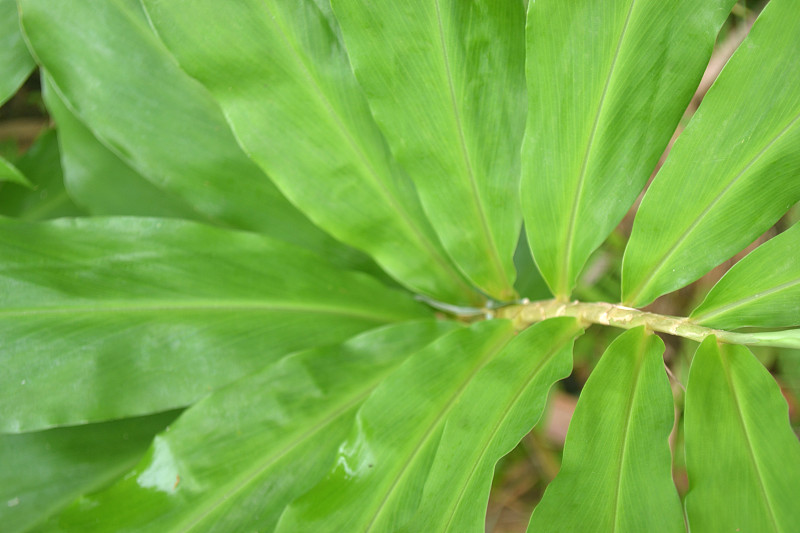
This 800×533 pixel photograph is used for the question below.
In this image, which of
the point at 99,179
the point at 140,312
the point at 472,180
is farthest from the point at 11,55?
the point at 472,180

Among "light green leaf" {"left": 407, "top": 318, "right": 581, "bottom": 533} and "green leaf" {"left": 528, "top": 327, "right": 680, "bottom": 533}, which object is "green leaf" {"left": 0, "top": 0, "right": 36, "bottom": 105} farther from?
"green leaf" {"left": 528, "top": 327, "right": 680, "bottom": 533}

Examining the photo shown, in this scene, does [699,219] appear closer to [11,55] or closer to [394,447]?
[394,447]

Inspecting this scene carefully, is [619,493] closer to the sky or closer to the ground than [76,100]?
closer to the ground

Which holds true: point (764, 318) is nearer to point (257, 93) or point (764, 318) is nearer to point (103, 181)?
point (257, 93)

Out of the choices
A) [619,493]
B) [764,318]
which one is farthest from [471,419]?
[764,318]

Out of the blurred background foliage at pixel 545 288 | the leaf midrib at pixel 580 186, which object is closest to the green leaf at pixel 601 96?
the leaf midrib at pixel 580 186

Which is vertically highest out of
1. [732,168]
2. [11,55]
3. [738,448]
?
[11,55]

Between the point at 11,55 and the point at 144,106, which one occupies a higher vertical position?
the point at 11,55
